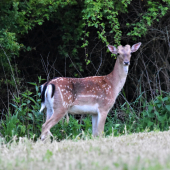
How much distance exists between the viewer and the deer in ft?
18.8

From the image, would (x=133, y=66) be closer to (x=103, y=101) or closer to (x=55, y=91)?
(x=103, y=101)

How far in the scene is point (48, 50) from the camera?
9.66 meters

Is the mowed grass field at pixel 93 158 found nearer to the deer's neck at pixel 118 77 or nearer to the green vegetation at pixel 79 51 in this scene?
the green vegetation at pixel 79 51

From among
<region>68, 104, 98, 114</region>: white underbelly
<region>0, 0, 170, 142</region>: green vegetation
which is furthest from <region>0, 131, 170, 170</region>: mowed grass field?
<region>68, 104, 98, 114</region>: white underbelly

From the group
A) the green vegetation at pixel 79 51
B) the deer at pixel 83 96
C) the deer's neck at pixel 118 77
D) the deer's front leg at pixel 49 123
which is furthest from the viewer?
the deer's neck at pixel 118 77

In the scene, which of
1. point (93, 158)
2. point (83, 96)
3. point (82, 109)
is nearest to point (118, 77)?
point (83, 96)

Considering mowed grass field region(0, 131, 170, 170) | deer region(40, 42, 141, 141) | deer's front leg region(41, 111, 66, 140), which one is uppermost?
mowed grass field region(0, 131, 170, 170)

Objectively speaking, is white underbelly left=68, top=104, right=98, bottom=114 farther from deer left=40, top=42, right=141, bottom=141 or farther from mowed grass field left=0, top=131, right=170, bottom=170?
mowed grass field left=0, top=131, right=170, bottom=170

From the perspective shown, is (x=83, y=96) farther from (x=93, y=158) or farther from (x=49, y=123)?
(x=93, y=158)

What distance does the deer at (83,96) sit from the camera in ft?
18.8

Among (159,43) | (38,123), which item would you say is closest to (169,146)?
(38,123)

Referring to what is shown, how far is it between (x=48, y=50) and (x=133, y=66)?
2.43 m

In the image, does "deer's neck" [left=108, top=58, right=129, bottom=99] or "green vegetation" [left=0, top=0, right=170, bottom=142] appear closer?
"green vegetation" [left=0, top=0, right=170, bottom=142]

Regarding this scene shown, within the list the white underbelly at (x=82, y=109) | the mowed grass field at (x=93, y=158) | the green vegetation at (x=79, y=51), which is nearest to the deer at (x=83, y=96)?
the white underbelly at (x=82, y=109)
